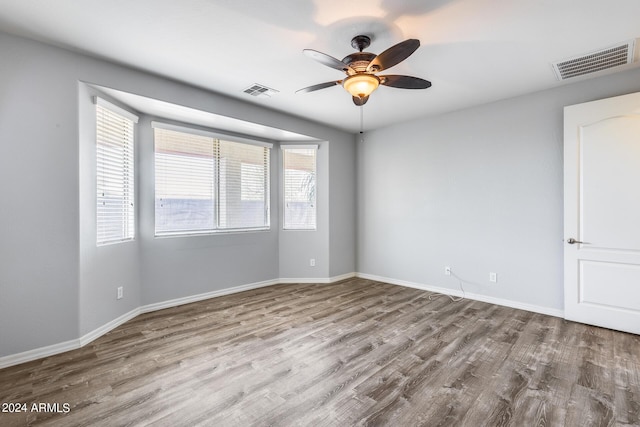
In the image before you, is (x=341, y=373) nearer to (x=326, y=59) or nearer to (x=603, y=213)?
(x=326, y=59)

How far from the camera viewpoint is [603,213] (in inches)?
117

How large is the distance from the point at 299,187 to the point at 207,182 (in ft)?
5.09

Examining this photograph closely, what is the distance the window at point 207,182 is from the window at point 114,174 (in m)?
0.33

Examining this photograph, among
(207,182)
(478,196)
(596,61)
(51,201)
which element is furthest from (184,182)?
(596,61)

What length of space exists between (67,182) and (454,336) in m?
3.90

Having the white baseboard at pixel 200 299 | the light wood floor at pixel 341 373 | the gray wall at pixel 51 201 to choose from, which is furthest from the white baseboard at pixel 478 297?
the gray wall at pixel 51 201

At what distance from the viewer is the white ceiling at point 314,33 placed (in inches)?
80.4

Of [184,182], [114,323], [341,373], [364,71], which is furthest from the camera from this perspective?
[184,182]

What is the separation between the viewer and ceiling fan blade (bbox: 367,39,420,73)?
191cm

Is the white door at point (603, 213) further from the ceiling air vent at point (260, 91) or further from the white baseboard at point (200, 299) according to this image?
the ceiling air vent at point (260, 91)

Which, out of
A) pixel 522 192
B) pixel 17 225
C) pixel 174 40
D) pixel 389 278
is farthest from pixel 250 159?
pixel 522 192

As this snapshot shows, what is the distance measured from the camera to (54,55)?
8.20 ft

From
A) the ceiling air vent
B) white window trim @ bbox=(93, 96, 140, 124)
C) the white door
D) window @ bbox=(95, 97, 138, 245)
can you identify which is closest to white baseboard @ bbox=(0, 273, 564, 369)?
the white door

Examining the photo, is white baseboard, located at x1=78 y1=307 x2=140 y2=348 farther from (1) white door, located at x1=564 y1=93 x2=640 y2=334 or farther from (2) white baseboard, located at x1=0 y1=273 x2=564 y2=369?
(1) white door, located at x1=564 y1=93 x2=640 y2=334
